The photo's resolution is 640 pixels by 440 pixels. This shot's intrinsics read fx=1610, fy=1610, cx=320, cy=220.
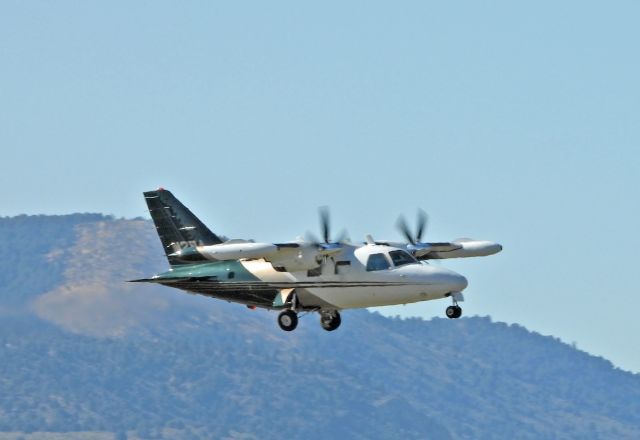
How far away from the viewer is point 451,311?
256 feet

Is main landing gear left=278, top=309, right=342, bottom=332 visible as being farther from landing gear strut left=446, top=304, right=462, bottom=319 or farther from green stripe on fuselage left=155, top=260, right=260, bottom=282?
landing gear strut left=446, top=304, right=462, bottom=319

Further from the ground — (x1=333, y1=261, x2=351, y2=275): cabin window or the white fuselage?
(x1=333, y1=261, x2=351, y2=275): cabin window

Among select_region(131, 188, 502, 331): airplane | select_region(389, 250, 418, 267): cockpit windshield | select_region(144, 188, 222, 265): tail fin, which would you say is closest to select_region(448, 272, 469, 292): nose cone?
select_region(131, 188, 502, 331): airplane

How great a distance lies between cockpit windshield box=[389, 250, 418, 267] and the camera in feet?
Result: 261

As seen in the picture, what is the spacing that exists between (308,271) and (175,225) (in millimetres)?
8819

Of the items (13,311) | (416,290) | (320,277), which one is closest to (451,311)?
(416,290)

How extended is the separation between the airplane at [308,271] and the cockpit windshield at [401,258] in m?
0.05

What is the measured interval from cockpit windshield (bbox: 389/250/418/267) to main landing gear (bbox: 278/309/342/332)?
4.30m

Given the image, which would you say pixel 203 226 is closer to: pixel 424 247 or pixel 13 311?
pixel 424 247

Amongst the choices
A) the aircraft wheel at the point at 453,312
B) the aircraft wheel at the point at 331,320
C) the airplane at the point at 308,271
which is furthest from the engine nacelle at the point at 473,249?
the aircraft wheel at the point at 453,312

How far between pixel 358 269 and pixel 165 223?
1188cm

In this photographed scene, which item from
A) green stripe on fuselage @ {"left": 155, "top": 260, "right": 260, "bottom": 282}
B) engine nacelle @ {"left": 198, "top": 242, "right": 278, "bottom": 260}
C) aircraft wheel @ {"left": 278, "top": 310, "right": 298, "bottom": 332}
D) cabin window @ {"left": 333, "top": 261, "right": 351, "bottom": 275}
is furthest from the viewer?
green stripe on fuselage @ {"left": 155, "top": 260, "right": 260, "bottom": 282}

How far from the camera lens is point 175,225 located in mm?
85188

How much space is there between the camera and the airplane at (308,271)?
77812 millimetres
